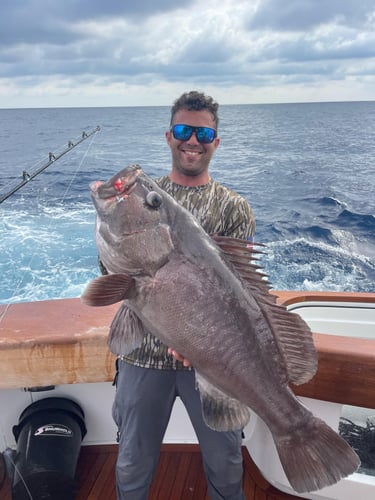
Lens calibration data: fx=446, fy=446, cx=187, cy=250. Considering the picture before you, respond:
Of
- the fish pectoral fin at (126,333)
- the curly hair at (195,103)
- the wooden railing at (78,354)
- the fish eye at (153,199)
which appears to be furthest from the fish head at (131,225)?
the wooden railing at (78,354)

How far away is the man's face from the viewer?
225 cm

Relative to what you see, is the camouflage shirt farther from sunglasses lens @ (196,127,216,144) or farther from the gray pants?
sunglasses lens @ (196,127,216,144)

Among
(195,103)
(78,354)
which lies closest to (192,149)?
(195,103)

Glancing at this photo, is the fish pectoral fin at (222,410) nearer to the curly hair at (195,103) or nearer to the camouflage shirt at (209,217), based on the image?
the camouflage shirt at (209,217)

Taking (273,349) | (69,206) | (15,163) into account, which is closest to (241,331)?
(273,349)

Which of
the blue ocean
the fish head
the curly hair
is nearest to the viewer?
the fish head

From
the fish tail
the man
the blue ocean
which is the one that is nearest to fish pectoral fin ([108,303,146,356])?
the man

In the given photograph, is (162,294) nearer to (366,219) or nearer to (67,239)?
(67,239)

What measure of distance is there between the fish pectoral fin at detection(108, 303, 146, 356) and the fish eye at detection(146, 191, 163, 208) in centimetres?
45

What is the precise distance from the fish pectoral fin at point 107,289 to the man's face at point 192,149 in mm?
811

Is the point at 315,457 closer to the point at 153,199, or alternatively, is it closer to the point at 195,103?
the point at 153,199

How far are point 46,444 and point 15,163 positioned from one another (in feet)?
58.2

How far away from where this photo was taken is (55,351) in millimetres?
2580

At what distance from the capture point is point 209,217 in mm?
2270
